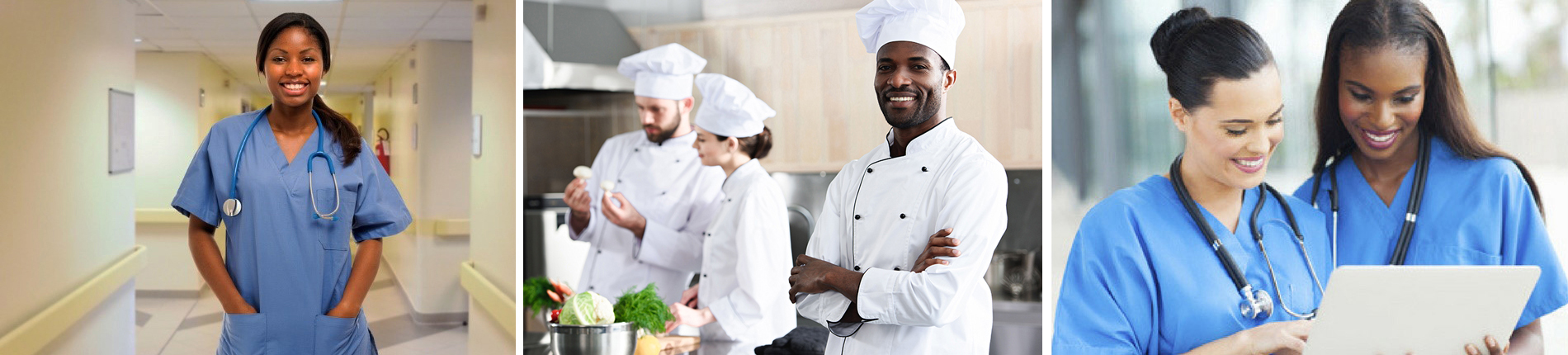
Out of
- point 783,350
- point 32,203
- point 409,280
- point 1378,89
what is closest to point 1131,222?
point 1378,89

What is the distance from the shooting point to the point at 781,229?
299 cm

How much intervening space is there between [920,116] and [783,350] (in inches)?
34.2

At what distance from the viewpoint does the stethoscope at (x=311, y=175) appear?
1.92 metres

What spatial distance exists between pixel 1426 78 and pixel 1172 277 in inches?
32.9

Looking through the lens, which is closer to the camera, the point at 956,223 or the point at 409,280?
the point at 956,223

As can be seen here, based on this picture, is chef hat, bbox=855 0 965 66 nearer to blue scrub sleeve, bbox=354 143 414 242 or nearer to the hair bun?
the hair bun

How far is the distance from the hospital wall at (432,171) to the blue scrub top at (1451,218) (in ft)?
14.0

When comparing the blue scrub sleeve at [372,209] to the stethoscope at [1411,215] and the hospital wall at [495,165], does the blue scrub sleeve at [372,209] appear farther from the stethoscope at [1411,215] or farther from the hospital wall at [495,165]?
the stethoscope at [1411,215]

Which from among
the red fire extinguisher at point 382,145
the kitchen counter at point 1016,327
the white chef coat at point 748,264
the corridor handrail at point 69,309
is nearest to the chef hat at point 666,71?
the white chef coat at point 748,264

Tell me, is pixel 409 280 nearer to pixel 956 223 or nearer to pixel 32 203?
pixel 32 203

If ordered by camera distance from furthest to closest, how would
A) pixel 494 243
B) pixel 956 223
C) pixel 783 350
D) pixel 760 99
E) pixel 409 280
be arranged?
pixel 409 280 < pixel 494 243 < pixel 760 99 < pixel 783 350 < pixel 956 223

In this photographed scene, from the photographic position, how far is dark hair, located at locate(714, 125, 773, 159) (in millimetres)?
3170

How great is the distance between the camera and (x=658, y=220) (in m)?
3.37

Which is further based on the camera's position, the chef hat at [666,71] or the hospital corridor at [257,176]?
the chef hat at [666,71]
